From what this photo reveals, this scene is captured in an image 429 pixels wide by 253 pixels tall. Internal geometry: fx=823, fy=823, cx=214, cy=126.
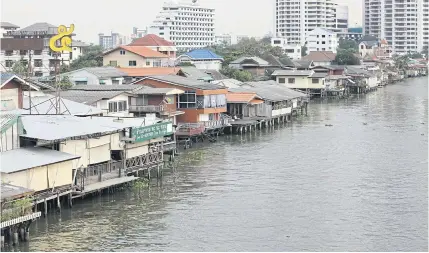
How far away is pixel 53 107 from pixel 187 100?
32.4ft

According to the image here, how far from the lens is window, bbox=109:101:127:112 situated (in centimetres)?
3291

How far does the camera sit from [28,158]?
822 inches

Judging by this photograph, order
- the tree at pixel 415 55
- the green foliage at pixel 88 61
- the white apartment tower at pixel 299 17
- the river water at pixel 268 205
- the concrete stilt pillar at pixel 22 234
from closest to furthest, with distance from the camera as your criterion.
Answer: the concrete stilt pillar at pixel 22 234
the river water at pixel 268 205
the green foliage at pixel 88 61
the tree at pixel 415 55
the white apartment tower at pixel 299 17

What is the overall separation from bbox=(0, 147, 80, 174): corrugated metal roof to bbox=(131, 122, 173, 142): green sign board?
3.62 meters

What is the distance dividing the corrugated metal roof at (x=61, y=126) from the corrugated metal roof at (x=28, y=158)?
395 mm

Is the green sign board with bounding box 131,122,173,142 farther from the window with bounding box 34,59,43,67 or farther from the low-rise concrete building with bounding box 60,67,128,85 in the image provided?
Answer: the window with bounding box 34,59,43,67

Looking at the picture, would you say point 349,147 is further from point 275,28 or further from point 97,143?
point 275,28

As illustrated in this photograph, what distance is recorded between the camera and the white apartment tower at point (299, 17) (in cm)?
13812

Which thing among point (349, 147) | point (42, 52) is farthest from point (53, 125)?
point (42, 52)

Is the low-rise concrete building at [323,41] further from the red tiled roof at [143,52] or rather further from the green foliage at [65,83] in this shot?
the green foliage at [65,83]

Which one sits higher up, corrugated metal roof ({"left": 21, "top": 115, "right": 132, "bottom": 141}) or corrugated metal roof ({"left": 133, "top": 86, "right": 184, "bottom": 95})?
corrugated metal roof ({"left": 133, "top": 86, "right": 184, "bottom": 95})

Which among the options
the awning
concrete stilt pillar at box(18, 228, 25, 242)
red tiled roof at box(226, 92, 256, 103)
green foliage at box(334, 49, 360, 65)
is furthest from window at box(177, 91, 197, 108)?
green foliage at box(334, 49, 360, 65)

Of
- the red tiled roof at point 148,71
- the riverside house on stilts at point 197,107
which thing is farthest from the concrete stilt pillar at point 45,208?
the red tiled roof at point 148,71

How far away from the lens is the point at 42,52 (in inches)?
2178
